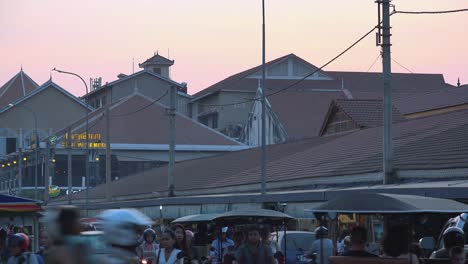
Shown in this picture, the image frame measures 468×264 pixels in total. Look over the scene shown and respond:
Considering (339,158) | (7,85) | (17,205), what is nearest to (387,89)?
(339,158)

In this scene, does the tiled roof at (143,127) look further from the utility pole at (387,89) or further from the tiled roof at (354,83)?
the utility pole at (387,89)

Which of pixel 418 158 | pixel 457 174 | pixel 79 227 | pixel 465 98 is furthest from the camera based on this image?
pixel 465 98

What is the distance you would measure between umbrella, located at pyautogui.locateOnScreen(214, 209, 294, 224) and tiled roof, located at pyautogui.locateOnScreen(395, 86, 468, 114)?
3925cm

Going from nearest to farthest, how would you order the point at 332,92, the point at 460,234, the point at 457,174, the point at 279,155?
the point at 460,234 < the point at 457,174 < the point at 279,155 < the point at 332,92

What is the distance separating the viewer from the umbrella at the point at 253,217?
25.4 metres

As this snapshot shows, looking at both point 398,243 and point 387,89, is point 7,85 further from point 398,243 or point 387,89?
point 398,243

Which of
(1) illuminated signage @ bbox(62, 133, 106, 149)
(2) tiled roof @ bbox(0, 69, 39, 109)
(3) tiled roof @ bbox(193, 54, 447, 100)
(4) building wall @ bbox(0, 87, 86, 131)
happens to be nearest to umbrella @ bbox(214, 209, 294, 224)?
(1) illuminated signage @ bbox(62, 133, 106, 149)

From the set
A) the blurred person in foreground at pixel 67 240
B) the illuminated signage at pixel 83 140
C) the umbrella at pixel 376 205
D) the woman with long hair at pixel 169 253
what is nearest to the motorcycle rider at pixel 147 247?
the umbrella at pixel 376 205

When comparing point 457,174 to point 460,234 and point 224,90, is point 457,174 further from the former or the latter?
point 224,90

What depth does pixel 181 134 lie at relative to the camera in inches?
3848

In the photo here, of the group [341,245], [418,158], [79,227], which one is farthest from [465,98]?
[79,227]

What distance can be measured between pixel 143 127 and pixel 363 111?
4115 cm

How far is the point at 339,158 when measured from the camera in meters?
42.5

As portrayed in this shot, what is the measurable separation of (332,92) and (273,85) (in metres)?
5.70
